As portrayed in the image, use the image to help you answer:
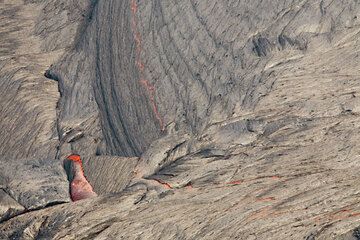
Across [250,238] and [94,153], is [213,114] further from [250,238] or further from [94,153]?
[250,238]

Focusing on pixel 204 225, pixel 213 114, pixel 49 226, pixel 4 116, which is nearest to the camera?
pixel 204 225

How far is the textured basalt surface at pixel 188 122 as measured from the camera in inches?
724

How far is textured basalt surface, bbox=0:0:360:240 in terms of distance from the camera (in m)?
18.4

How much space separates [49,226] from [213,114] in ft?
15.7

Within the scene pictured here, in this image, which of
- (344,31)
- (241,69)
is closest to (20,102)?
(241,69)

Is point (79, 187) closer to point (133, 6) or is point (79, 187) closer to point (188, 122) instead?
point (188, 122)

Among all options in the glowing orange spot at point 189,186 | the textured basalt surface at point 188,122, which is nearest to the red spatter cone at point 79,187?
the textured basalt surface at point 188,122

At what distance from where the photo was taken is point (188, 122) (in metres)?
22.8

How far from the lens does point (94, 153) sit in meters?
24.4

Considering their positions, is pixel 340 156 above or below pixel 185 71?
below

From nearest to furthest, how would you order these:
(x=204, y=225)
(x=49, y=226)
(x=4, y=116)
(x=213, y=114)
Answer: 1. (x=204, y=225)
2. (x=49, y=226)
3. (x=213, y=114)
4. (x=4, y=116)

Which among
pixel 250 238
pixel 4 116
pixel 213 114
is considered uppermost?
pixel 4 116

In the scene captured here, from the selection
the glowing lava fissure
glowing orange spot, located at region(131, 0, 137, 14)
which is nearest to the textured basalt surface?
Result: the glowing lava fissure

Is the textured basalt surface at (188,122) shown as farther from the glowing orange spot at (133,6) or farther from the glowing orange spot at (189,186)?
the glowing orange spot at (133,6)
